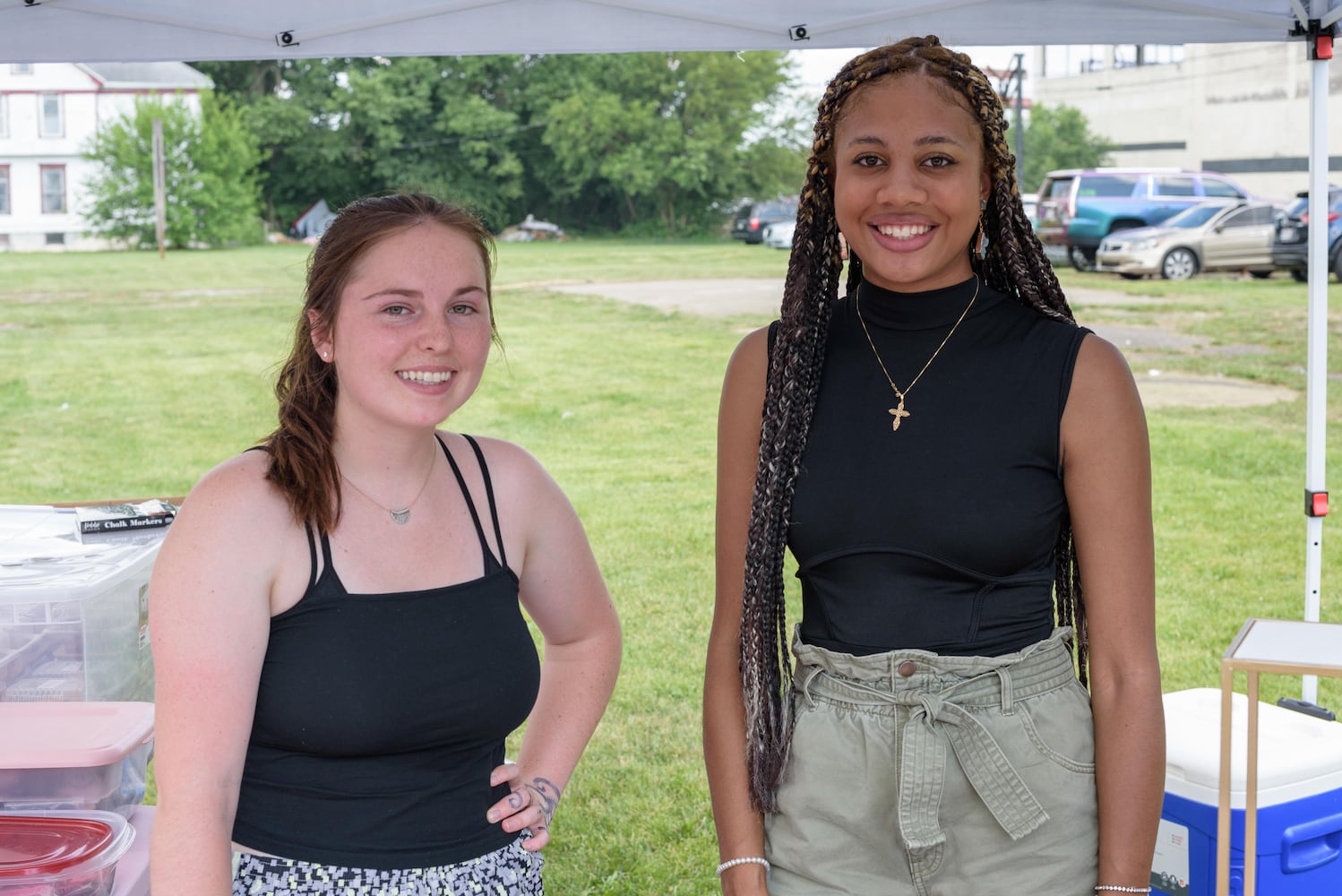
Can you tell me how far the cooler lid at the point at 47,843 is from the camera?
6.48ft

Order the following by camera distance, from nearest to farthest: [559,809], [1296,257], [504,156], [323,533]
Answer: [323,533]
[559,809]
[1296,257]
[504,156]

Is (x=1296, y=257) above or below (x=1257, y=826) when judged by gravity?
above

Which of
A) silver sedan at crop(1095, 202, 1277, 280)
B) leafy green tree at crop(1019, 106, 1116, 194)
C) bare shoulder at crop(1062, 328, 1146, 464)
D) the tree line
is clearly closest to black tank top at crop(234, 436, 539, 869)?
bare shoulder at crop(1062, 328, 1146, 464)

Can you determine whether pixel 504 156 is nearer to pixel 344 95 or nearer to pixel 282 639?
pixel 344 95

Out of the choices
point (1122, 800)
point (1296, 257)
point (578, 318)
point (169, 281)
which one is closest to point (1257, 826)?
point (1122, 800)

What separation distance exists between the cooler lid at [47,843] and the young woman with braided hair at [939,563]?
99cm

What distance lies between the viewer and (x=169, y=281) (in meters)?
22.5

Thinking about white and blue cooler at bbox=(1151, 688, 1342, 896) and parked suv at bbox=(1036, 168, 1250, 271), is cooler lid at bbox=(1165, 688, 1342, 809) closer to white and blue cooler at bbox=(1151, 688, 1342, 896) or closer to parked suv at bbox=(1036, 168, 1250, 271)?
white and blue cooler at bbox=(1151, 688, 1342, 896)

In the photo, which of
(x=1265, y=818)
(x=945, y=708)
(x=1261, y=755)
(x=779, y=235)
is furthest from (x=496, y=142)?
(x=945, y=708)

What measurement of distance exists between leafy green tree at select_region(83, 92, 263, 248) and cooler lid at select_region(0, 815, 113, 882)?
34.0 m

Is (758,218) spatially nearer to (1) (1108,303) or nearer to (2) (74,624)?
(1) (1108,303)

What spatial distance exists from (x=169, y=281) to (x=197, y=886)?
22.6 meters

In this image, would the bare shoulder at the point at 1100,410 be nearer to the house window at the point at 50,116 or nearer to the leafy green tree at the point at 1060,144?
the house window at the point at 50,116

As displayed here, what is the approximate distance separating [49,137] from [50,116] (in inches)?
34.1
